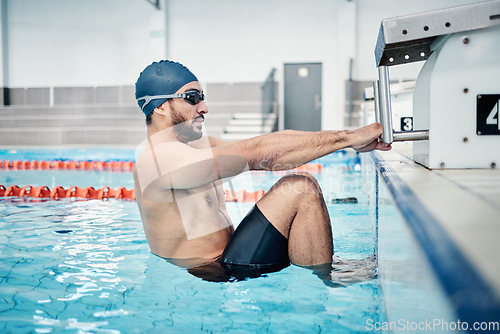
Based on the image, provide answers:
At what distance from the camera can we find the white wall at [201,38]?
13.0 m

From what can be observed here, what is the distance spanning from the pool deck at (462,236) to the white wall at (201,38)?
1256cm

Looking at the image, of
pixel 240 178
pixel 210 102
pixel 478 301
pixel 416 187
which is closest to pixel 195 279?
pixel 416 187

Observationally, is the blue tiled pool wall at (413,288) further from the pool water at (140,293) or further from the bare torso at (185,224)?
the bare torso at (185,224)

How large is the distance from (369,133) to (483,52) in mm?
505

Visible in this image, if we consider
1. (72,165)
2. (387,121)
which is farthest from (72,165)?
(387,121)

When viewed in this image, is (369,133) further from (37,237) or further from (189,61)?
(189,61)

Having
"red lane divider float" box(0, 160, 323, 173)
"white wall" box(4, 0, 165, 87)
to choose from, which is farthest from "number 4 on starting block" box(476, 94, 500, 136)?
"white wall" box(4, 0, 165, 87)

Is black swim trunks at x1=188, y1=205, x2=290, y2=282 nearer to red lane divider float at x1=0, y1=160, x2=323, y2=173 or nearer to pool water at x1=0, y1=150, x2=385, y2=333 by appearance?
pool water at x1=0, y1=150, x2=385, y2=333

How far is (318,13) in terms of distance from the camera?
1324 cm

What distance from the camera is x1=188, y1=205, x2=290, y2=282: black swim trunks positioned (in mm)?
2104

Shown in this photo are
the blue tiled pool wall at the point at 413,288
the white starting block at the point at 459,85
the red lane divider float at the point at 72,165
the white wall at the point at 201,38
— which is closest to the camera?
Answer: the blue tiled pool wall at the point at 413,288

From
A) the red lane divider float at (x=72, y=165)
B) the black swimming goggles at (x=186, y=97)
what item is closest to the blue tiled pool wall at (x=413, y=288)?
the black swimming goggles at (x=186, y=97)

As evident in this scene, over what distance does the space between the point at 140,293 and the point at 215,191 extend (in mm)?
620

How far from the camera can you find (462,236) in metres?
0.57
